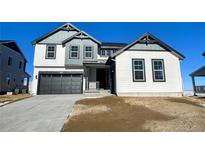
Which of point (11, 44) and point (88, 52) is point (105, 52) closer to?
point (88, 52)

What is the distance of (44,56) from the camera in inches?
632

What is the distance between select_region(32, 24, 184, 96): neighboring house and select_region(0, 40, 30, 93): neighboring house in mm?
7045

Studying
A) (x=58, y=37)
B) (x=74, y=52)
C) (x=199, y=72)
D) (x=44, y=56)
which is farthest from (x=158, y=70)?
(x=44, y=56)

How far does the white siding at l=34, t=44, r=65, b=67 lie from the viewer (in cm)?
1587

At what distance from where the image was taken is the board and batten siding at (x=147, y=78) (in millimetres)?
12633

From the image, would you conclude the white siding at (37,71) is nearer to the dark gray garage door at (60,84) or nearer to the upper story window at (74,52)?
the dark gray garage door at (60,84)

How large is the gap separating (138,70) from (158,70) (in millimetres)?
2053

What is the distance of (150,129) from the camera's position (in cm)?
440

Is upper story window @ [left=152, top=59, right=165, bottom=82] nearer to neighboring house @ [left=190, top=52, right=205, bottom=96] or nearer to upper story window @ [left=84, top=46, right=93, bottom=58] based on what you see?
upper story window @ [left=84, top=46, right=93, bottom=58]

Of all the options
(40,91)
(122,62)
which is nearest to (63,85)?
(40,91)

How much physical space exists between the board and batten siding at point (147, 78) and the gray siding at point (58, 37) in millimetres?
8391
